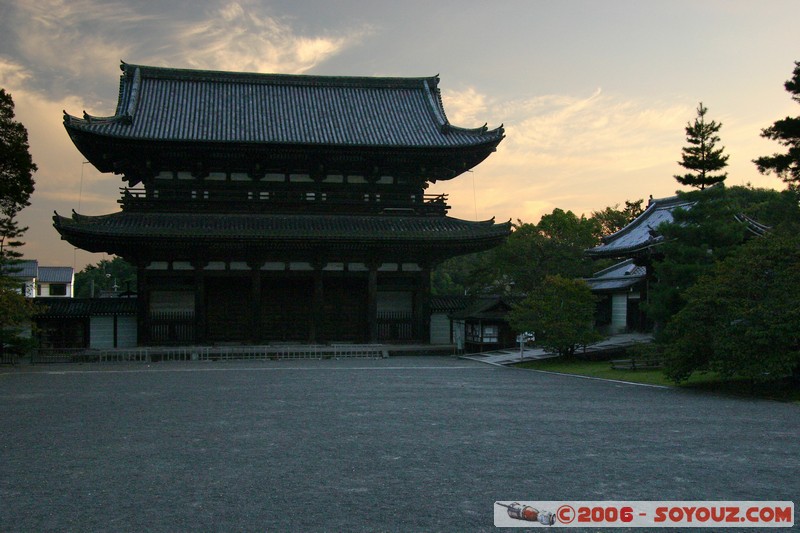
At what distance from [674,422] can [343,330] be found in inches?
922

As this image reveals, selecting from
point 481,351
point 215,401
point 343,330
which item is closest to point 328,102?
point 343,330

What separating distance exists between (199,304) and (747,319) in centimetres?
2427

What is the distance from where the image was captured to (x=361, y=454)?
34.8ft

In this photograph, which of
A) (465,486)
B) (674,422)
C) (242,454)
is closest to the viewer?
(465,486)

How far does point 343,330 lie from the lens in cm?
3525

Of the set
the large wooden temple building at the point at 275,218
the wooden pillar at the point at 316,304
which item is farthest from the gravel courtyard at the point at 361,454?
the wooden pillar at the point at 316,304

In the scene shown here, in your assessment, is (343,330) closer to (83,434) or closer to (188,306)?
(188,306)

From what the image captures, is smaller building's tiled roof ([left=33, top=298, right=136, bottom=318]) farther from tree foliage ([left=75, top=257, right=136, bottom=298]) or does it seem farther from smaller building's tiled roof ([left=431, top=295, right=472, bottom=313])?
tree foliage ([left=75, top=257, right=136, bottom=298])

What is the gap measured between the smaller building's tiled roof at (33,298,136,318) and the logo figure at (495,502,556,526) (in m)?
29.9

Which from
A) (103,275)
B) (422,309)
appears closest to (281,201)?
(422,309)

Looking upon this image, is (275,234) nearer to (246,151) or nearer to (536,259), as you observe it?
(246,151)

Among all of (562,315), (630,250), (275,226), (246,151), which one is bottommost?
(562,315)

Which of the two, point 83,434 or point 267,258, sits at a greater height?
point 267,258

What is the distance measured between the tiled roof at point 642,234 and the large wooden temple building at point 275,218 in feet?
18.5
